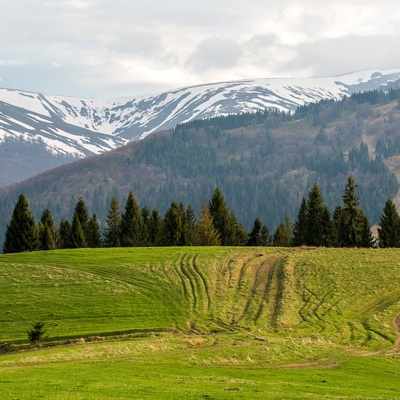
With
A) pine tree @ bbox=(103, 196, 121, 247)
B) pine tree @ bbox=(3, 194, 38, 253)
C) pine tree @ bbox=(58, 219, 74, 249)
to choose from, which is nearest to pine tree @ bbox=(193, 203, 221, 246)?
pine tree @ bbox=(103, 196, 121, 247)

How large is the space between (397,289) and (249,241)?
73901 millimetres

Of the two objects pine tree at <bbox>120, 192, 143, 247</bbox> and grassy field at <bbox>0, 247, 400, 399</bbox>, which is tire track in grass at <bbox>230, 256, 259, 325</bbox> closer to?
grassy field at <bbox>0, 247, 400, 399</bbox>

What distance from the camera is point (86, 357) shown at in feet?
163

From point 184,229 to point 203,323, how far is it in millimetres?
64723

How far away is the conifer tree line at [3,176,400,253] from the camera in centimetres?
12069

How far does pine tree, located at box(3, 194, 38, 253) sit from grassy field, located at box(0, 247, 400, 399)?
28344mm

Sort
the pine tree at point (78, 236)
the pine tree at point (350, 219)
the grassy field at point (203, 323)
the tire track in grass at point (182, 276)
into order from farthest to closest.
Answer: the pine tree at point (78, 236) < the pine tree at point (350, 219) < the tire track in grass at point (182, 276) < the grassy field at point (203, 323)

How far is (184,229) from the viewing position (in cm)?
12925

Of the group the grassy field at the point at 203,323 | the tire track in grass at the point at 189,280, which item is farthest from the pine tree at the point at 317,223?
the tire track in grass at the point at 189,280

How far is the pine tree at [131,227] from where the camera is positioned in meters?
131

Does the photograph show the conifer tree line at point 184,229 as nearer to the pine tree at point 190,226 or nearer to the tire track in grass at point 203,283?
the pine tree at point 190,226

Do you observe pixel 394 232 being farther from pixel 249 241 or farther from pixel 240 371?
pixel 240 371

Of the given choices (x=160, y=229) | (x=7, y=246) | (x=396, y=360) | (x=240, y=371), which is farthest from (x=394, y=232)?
(x=240, y=371)

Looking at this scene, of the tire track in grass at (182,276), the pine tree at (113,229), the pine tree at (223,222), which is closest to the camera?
the tire track in grass at (182,276)
